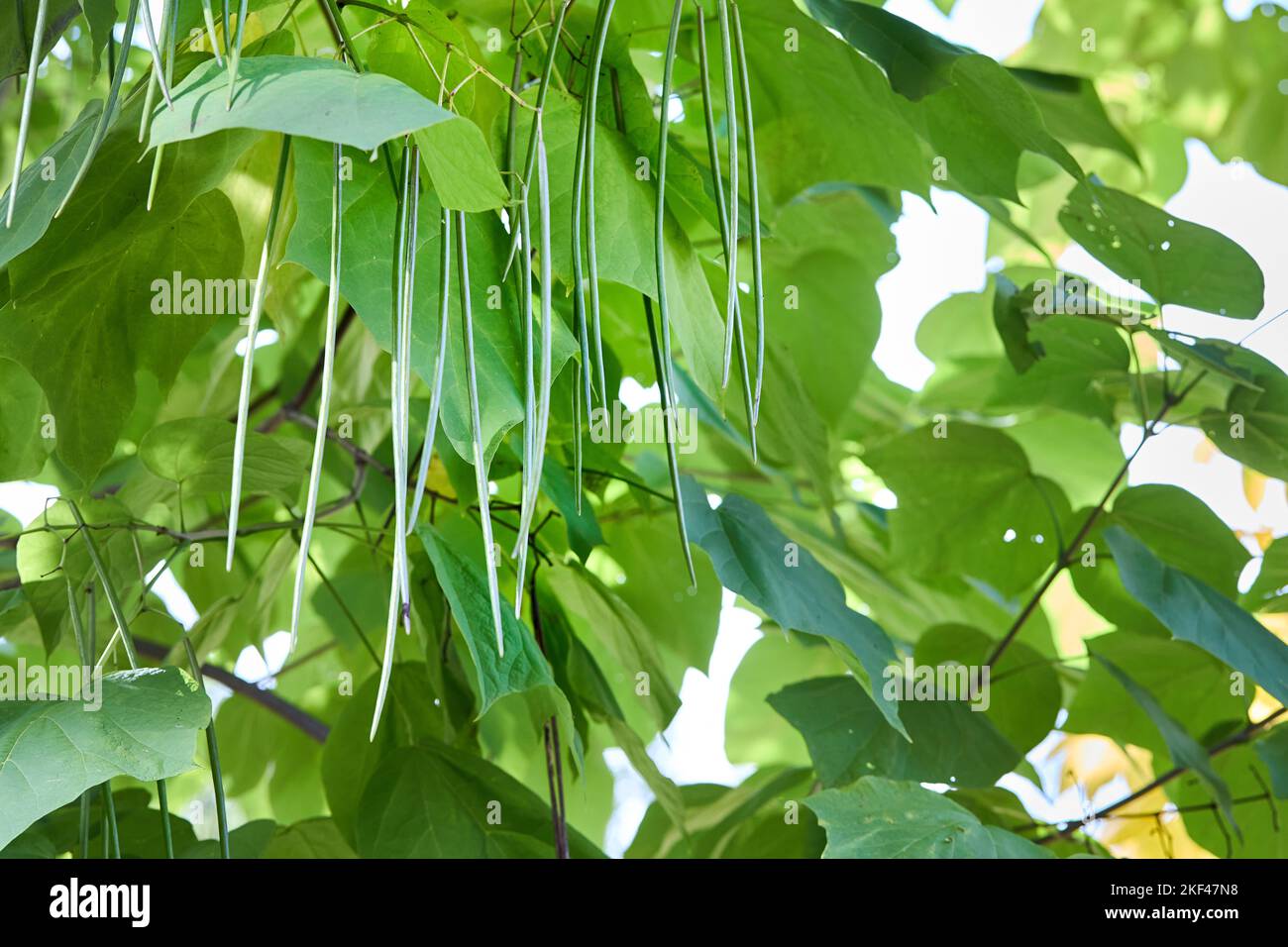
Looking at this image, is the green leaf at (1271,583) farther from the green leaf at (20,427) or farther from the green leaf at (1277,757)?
the green leaf at (20,427)

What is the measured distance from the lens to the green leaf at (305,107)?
0.21 meters

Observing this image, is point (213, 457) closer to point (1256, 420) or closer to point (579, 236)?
point (579, 236)

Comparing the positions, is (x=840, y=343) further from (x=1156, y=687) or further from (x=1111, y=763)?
(x=1111, y=763)

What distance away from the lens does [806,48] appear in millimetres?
449

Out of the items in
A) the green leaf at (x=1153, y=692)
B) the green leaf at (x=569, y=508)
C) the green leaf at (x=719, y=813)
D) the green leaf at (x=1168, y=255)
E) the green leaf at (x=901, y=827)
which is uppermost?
the green leaf at (x=1168, y=255)

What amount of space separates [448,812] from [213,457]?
0.53 ft

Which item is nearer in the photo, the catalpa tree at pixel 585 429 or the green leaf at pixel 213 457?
the catalpa tree at pixel 585 429

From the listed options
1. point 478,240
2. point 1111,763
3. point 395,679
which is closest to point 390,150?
point 478,240

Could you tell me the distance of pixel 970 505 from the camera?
0.62 metres

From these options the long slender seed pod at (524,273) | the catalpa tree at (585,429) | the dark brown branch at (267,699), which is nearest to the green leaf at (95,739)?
the catalpa tree at (585,429)

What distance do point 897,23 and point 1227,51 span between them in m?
0.55

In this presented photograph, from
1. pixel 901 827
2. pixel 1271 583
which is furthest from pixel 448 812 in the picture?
pixel 1271 583

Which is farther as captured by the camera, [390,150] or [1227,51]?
[1227,51]

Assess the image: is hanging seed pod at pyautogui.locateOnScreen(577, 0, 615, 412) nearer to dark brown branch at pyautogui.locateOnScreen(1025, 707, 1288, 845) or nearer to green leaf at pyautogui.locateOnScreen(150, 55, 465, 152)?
green leaf at pyautogui.locateOnScreen(150, 55, 465, 152)
